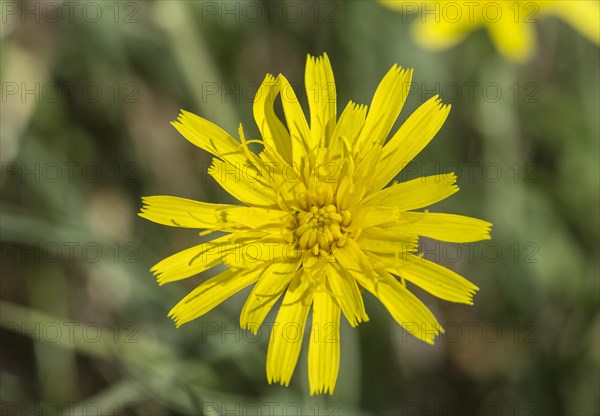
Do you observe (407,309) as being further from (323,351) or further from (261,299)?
(261,299)

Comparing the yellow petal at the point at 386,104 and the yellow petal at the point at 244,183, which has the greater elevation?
the yellow petal at the point at 386,104

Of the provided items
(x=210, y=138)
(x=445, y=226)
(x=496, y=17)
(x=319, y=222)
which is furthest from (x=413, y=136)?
(x=496, y=17)

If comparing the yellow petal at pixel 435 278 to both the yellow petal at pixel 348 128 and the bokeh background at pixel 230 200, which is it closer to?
the yellow petal at pixel 348 128

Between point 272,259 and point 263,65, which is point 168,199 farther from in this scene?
point 263,65

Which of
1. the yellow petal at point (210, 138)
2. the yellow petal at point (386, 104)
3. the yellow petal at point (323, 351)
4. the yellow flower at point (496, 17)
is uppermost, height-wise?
the yellow flower at point (496, 17)

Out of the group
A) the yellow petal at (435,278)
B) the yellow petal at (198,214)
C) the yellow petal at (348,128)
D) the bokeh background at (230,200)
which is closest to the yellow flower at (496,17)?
the bokeh background at (230,200)

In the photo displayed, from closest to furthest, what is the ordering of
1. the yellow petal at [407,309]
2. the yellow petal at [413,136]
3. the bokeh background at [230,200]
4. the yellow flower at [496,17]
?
the yellow petal at [407,309] < the yellow petal at [413,136] < the yellow flower at [496,17] < the bokeh background at [230,200]

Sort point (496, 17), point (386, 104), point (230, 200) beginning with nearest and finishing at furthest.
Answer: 1. point (386, 104)
2. point (496, 17)
3. point (230, 200)
